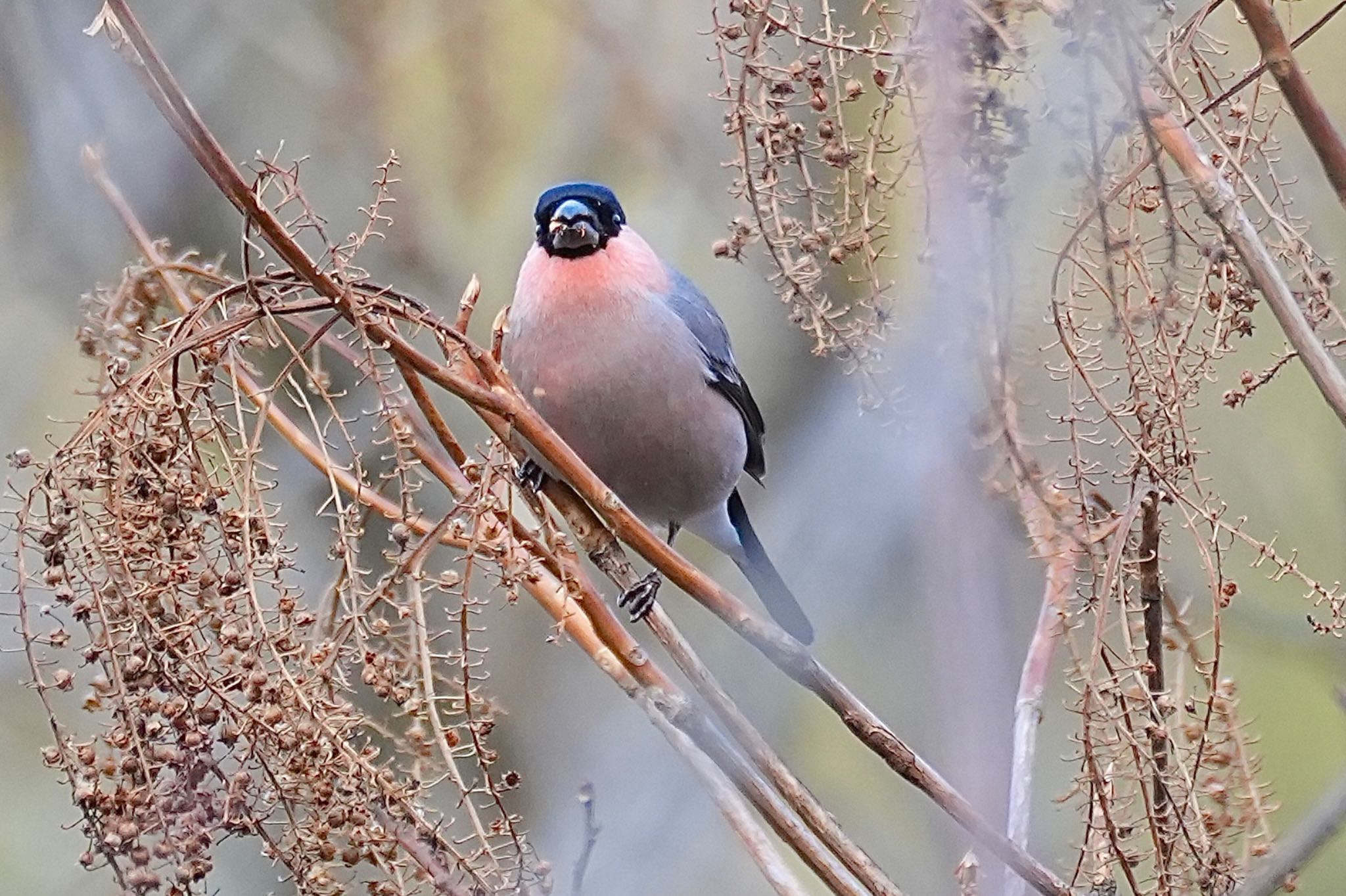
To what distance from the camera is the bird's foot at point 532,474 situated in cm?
153

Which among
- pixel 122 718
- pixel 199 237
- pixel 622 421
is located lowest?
pixel 122 718

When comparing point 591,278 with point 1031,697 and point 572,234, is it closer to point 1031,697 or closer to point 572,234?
point 572,234

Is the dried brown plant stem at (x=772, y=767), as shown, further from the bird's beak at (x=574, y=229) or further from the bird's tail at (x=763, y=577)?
the bird's tail at (x=763, y=577)

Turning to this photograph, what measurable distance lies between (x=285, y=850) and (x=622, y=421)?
1.16 metres

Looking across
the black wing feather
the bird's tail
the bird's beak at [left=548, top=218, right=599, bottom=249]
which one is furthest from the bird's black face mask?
the bird's tail

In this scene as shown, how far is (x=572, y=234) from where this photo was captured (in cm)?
231

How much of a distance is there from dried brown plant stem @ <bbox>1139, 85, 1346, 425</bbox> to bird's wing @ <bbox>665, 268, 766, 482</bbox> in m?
1.44

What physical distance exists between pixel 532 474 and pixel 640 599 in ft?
0.74

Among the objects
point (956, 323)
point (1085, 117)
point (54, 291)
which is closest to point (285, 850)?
point (956, 323)

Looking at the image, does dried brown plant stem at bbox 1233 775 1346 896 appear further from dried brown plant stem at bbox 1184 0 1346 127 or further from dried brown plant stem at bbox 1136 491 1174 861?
dried brown plant stem at bbox 1184 0 1346 127

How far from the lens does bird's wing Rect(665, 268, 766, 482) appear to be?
2.49m

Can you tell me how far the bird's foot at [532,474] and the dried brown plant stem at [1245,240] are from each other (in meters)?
0.69

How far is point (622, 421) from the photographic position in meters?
2.24

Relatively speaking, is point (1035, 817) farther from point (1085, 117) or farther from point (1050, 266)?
point (1085, 117)
